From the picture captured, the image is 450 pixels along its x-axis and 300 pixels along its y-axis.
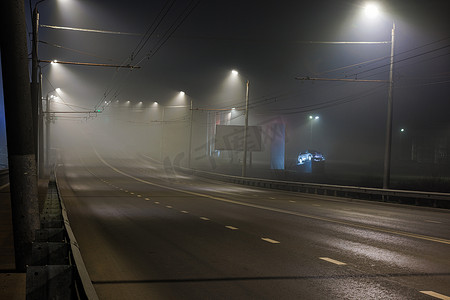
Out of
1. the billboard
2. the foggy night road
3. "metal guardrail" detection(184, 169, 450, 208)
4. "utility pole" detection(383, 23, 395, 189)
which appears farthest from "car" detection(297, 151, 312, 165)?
the foggy night road

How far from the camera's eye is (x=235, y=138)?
202 feet

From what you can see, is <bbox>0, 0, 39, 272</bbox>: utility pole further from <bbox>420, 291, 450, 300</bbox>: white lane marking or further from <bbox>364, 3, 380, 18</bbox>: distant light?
<bbox>364, 3, 380, 18</bbox>: distant light

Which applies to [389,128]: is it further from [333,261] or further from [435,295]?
[435,295]

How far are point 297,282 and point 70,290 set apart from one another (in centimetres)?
402

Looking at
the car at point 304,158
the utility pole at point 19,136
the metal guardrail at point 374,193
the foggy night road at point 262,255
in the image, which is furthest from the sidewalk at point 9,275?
the car at point 304,158

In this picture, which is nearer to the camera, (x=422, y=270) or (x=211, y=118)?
(x=422, y=270)

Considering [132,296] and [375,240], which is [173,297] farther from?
[375,240]

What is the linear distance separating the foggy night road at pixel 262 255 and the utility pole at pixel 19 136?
1.31 metres

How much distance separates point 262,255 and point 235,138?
5179 cm

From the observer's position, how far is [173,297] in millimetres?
6711

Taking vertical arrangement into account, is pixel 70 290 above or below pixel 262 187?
above

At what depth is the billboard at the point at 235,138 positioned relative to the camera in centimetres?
5944

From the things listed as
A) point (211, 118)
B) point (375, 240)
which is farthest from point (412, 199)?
point (211, 118)

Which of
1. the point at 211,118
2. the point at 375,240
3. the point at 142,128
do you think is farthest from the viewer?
the point at 142,128
